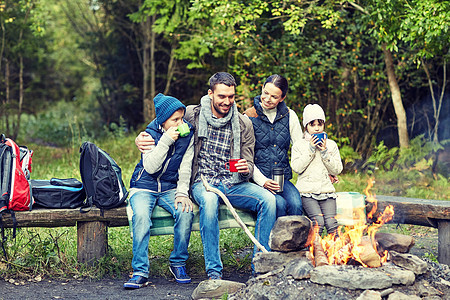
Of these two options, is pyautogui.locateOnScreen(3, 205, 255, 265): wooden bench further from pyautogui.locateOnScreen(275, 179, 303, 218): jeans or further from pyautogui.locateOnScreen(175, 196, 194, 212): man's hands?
pyautogui.locateOnScreen(275, 179, 303, 218): jeans

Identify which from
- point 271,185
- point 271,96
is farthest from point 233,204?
point 271,96

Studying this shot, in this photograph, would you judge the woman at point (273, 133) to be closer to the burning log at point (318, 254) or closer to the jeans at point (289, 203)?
the jeans at point (289, 203)

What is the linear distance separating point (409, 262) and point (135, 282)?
2.14 metres

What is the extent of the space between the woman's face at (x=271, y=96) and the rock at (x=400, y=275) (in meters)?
1.85

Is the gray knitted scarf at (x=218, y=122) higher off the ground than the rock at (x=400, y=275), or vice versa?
the gray knitted scarf at (x=218, y=122)

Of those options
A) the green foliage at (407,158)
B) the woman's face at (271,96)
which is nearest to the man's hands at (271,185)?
the woman's face at (271,96)

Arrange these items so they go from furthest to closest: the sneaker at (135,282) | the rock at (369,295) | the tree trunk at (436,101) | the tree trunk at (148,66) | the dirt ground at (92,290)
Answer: the tree trunk at (148,66)
the tree trunk at (436,101)
the sneaker at (135,282)
the dirt ground at (92,290)
the rock at (369,295)

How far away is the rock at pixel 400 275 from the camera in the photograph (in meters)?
3.88

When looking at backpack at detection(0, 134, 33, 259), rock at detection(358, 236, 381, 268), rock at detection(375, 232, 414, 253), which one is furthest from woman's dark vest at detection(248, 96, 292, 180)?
backpack at detection(0, 134, 33, 259)

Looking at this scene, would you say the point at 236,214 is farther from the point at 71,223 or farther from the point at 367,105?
the point at 367,105

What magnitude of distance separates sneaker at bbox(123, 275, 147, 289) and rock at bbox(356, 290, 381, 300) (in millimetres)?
1852

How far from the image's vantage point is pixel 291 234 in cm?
416

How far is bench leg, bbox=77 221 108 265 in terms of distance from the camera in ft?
16.6

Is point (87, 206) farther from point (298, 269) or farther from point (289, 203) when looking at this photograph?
point (298, 269)
